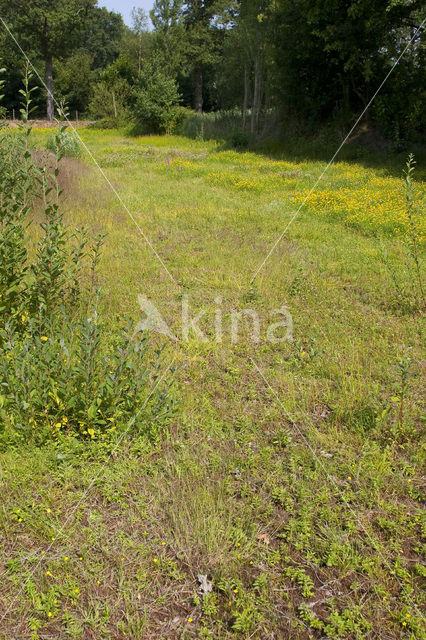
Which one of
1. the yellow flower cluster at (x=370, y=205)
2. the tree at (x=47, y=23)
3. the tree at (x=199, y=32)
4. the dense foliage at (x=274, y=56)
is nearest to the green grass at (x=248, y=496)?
the yellow flower cluster at (x=370, y=205)

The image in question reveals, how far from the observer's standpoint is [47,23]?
32750 mm

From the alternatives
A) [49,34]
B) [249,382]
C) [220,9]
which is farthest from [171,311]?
[49,34]

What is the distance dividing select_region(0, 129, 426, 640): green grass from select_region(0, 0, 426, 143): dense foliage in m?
3.06

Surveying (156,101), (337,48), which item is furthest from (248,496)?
(156,101)

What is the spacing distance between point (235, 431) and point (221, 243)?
171 inches

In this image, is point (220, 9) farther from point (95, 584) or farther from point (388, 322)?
point (95, 584)

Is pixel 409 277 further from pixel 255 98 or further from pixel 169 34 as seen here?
pixel 169 34

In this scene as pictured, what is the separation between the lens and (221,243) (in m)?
6.96

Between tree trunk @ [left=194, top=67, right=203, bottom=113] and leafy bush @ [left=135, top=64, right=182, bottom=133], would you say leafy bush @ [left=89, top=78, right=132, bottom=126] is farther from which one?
tree trunk @ [left=194, top=67, right=203, bottom=113]

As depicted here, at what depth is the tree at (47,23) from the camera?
104ft

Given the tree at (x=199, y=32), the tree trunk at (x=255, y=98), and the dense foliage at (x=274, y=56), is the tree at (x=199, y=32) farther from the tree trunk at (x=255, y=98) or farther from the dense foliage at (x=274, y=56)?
the tree trunk at (x=255, y=98)

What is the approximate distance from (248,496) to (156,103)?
25.6m

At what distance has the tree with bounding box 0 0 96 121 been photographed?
31.7 meters

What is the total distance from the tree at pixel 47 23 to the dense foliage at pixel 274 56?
8 cm
